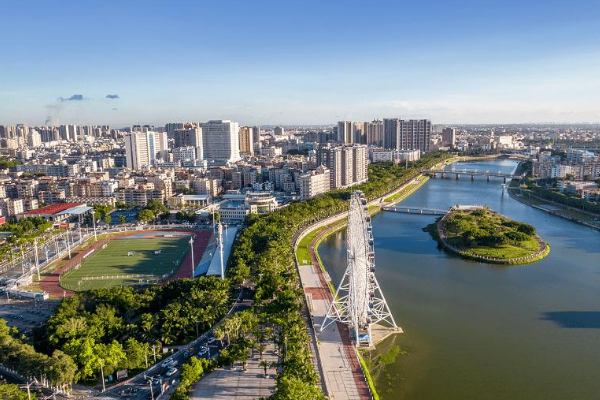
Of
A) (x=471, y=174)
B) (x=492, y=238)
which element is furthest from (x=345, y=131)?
(x=492, y=238)

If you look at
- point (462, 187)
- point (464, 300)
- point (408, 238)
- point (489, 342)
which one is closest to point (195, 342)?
point (489, 342)

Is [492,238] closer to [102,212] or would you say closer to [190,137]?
[102,212]

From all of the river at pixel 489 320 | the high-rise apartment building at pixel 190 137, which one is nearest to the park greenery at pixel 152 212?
the river at pixel 489 320

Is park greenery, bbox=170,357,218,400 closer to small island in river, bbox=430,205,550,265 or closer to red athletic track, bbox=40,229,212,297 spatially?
red athletic track, bbox=40,229,212,297

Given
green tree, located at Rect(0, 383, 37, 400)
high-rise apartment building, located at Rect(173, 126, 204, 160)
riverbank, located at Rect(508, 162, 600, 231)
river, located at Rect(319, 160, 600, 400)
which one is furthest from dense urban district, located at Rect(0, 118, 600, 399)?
high-rise apartment building, located at Rect(173, 126, 204, 160)

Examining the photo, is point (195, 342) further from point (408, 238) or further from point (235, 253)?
point (408, 238)
